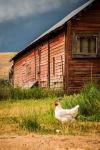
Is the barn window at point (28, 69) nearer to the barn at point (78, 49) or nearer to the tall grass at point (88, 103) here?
the barn at point (78, 49)

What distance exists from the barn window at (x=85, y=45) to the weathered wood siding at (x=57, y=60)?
32.4 inches

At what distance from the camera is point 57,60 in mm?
26453

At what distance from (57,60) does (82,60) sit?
6.02 ft

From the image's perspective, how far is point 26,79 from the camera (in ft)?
119

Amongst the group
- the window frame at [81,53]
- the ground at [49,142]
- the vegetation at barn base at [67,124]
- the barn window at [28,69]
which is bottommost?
the ground at [49,142]

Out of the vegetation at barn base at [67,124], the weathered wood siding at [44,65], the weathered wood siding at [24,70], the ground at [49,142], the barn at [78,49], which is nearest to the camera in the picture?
the ground at [49,142]

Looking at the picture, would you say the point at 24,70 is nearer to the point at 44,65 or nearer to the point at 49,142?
the point at 44,65

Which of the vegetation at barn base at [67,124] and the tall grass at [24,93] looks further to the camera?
the tall grass at [24,93]

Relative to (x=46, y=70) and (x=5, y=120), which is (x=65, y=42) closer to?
(x=46, y=70)

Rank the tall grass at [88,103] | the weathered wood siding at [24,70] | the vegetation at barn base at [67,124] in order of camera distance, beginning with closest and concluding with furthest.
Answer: the vegetation at barn base at [67,124] → the tall grass at [88,103] → the weathered wood siding at [24,70]

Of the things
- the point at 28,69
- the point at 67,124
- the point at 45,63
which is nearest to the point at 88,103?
the point at 67,124

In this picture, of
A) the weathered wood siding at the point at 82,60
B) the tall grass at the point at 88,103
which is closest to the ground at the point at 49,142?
the tall grass at the point at 88,103

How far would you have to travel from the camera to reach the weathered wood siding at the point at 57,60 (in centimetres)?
2561

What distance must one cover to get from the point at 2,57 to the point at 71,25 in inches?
3310
